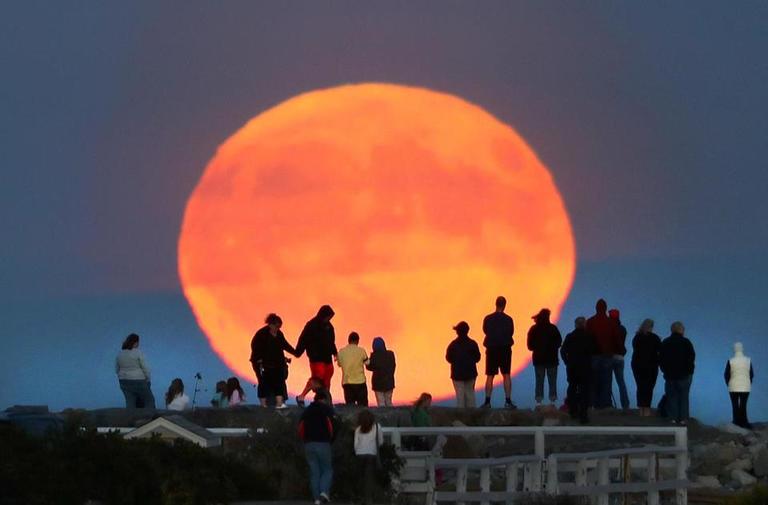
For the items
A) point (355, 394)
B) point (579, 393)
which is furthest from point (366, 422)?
point (579, 393)

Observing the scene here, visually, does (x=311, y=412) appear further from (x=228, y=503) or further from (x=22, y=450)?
(x=22, y=450)

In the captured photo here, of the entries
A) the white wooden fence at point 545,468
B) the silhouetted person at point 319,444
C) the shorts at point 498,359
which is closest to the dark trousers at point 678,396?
the shorts at point 498,359

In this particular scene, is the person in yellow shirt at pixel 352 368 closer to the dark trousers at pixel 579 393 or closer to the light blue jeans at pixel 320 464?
the dark trousers at pixel 579 393

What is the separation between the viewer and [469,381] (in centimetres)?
3775

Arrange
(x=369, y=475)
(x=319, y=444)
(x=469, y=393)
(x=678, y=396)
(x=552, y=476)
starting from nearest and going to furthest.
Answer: (x=319, y=444) < (x=552, y=476) < (x=369, y=475) < (x=678, y=396) < (x=469, y=393)

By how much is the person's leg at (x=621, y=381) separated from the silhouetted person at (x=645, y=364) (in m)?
0.56

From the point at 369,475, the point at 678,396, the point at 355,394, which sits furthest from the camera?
the point at 355,394

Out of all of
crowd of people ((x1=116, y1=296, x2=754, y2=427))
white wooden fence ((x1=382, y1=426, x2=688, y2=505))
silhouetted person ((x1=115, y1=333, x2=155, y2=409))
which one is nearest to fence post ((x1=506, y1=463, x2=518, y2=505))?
white wooden fence ((x1=382, y1=426, x2=688, y2=505))

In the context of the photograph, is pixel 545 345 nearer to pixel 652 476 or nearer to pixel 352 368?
pixel 352 368

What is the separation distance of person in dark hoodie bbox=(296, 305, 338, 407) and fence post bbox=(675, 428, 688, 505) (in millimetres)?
5927

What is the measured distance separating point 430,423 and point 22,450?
8982 millimetres

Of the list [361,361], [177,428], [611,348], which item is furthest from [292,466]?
[611,348]

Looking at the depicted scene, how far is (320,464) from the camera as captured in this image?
29516 mm

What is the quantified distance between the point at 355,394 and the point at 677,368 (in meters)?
4.99
